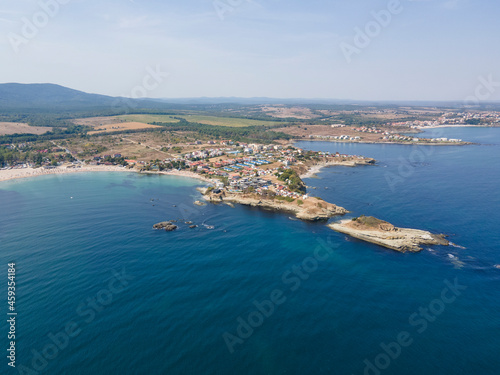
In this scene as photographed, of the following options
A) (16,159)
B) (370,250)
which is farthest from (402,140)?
(16,159)

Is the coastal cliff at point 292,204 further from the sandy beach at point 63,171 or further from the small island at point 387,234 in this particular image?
the sandy beach at point 63,171

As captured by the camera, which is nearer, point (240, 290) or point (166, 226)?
point (240, 290)

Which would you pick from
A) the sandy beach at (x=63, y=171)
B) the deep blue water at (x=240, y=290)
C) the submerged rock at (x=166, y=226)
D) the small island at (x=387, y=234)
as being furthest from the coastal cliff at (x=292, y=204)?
the sandy beach at (x=63, y=171)

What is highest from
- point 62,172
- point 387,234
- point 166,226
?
point 387,234

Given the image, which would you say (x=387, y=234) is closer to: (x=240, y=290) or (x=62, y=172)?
(x=240, y=290)

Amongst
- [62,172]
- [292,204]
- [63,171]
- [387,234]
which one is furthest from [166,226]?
[63,171]

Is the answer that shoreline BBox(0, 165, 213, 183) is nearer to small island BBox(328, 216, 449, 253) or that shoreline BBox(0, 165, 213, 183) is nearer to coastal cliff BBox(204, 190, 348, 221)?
coastal cliff BBox(204, 190, 348, 221)

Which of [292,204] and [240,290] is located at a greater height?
[292,204]
